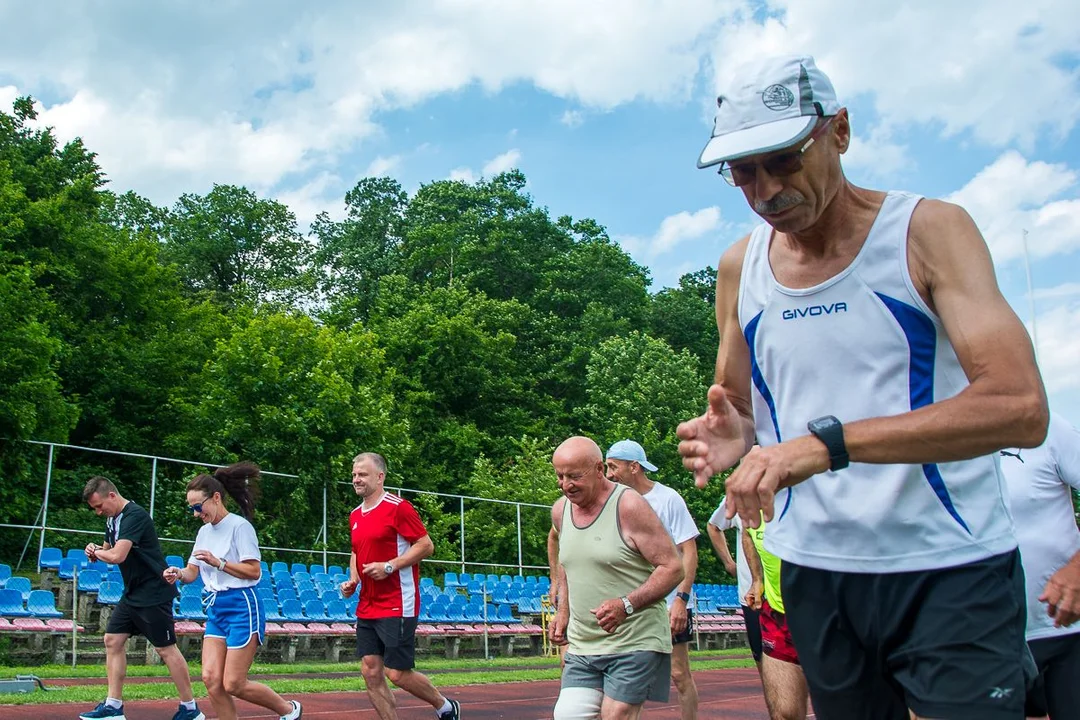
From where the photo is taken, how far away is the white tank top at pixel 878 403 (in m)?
2.52

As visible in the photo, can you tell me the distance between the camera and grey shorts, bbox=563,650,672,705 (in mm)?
5859

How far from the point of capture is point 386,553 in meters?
8.79

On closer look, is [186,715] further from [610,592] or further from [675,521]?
[610,592]

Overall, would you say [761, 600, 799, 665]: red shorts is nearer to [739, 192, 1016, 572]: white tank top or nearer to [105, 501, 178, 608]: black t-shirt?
[739, 192, 1016, 572]: white tank top

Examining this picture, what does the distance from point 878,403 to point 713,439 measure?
0.43m

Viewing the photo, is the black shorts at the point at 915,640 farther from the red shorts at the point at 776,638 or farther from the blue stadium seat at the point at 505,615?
the blue stadium seat at the point at 505,615

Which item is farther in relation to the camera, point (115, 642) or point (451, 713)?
point (115, 642)

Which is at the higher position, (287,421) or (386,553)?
(287,421)

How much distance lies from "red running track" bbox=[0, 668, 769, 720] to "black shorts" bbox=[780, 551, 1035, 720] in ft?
26.6

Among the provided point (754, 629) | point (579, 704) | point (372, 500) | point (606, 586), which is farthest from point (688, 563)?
point (579, 704)

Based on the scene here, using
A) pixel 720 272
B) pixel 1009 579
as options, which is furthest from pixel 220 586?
pixel 1009 579

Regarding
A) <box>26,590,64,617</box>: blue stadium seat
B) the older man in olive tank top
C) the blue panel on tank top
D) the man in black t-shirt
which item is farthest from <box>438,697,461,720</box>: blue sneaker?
<box>26,590,64,617</box>: blue stadium seat

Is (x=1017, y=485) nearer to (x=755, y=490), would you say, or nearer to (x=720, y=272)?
(x=720, y=272)

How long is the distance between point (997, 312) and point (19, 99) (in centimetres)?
4494
